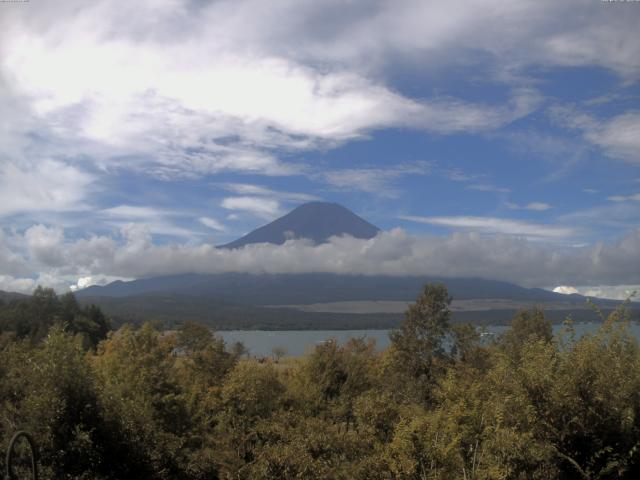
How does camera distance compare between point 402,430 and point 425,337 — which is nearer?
point 402,430

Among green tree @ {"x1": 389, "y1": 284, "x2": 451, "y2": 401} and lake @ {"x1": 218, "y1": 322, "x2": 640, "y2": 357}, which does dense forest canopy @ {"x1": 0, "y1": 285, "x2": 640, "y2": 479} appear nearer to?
lake @ {"x1": 218, "y1": 322, "x2": 640, "y2": 357}

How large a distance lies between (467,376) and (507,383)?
50.0ft

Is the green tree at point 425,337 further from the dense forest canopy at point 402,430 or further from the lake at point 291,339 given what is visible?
the dense forest canopy at point 402,430

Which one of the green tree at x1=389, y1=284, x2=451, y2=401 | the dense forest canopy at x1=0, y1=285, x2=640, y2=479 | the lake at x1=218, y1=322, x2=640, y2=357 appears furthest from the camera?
the lake at x1=218, y1=322, x2=640, y2=357

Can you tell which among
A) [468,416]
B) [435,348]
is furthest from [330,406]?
[468,416]

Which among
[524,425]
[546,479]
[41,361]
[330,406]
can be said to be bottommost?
[330,406]

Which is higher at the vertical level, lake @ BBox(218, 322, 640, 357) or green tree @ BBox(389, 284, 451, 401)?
green tree @ BBox(389, 284, 451, 401)

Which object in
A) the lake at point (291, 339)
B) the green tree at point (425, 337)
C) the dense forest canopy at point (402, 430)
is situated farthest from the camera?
the lake at point (291, 339)

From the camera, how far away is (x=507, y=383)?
38.4ft

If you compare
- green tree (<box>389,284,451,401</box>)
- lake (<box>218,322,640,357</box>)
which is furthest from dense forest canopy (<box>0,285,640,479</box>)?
green tree (<box>389,284,451,401</box>)

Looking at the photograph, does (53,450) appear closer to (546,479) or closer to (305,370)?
(546,479)

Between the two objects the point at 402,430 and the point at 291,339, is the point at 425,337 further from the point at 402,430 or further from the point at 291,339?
the point at 291,339

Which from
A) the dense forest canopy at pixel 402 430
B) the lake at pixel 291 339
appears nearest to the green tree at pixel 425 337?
the lake at pixel 291 339

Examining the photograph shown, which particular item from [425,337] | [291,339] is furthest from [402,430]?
[291,339]
